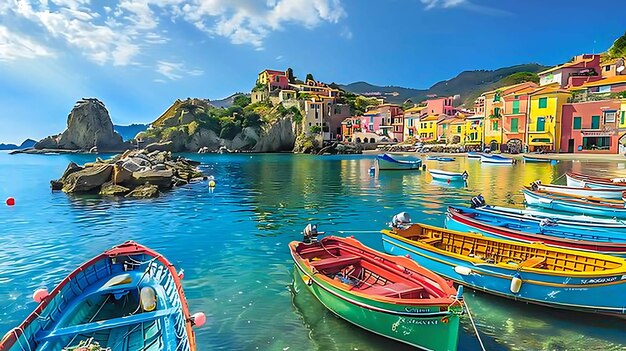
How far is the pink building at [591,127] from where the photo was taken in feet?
192

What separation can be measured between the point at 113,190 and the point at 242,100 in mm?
124177

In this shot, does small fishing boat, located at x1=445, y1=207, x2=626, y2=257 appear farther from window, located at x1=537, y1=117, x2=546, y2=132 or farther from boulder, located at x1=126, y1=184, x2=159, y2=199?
window, located at x1=537, y1=117, x2=546, y2=132

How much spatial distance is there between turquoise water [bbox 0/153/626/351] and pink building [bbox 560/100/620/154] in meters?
Answer: 35.3

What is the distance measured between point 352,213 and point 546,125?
190ft

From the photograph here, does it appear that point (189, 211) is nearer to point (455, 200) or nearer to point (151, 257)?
point (151, 257)

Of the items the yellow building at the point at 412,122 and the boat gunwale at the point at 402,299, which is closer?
the boat gunwale at the point at 402,299

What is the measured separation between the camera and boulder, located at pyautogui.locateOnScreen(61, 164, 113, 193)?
30750 millimetres

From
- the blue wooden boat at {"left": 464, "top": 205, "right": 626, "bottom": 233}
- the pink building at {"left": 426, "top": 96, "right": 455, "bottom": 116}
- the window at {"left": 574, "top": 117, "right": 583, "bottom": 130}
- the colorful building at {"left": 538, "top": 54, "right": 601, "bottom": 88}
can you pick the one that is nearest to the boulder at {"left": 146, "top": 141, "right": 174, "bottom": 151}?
the pink building at {"left": 426, "top": 96, "right": 455, "bottom": 116}

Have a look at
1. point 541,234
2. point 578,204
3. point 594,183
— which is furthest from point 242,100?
point 541,234

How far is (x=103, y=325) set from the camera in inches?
267

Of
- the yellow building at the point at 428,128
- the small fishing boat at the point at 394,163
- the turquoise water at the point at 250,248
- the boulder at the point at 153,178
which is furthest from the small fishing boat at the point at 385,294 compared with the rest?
the yellow building at the point at 428,128

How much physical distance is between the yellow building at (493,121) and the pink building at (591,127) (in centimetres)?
1111

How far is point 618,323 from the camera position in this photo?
8.66 metres

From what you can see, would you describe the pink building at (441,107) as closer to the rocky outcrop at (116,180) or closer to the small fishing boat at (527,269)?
the rocky outcrop at (116,180)
